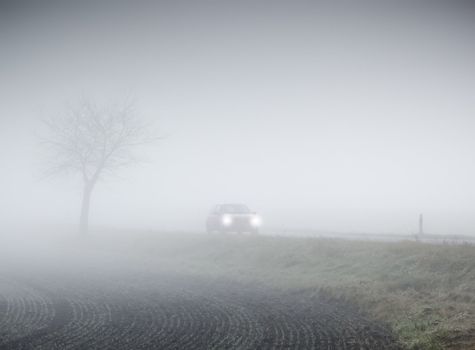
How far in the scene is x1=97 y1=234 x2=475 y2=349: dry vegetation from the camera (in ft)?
41.4

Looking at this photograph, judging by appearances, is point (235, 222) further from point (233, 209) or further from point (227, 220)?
point (233, 209)

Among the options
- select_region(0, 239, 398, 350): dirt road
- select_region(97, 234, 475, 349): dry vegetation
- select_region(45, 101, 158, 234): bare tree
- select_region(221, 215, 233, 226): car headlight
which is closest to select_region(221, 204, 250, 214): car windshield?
select_region(221, 215, 233, 226): car headlight

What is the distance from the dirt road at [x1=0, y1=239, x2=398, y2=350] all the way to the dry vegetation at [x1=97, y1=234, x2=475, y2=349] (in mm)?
905

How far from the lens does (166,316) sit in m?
15.0

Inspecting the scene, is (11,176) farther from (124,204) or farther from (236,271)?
(236,271)

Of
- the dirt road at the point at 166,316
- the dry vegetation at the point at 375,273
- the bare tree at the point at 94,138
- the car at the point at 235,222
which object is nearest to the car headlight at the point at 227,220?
the car at the point at 235,222

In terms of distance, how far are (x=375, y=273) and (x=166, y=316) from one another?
29.6ft

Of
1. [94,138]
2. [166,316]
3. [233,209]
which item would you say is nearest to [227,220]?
[233,209]

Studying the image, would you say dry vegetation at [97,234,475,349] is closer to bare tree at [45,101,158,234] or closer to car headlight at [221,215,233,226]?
car headlight at [221,215,233,226]

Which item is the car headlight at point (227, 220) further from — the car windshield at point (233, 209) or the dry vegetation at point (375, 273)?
the dry vegetation at point (375, 273)

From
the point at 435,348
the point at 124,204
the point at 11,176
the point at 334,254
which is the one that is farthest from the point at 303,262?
the point at 11,176

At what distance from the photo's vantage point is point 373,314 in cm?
1493

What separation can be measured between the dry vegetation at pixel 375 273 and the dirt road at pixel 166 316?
0.91 metres

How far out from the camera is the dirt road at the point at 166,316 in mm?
12031
